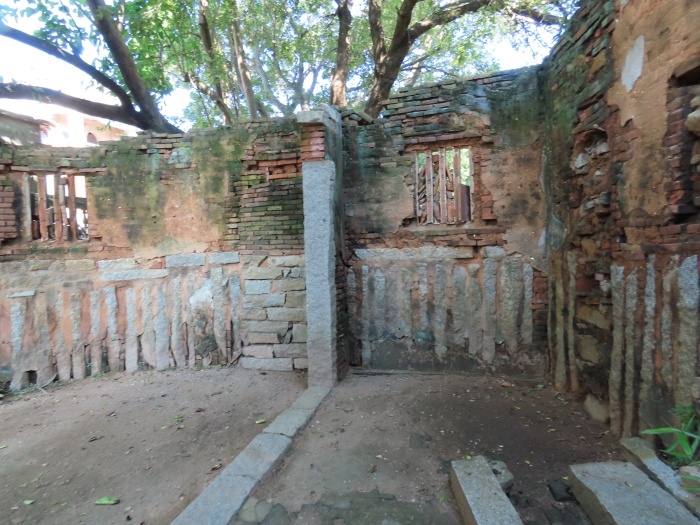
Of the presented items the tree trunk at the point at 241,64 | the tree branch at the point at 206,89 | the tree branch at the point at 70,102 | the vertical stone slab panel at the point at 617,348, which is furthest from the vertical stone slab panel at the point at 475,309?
the tree branch at the point at 206,89

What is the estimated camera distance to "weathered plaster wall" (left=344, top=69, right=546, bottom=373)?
4.56 meters

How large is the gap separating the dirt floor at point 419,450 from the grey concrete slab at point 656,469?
11.2 inches

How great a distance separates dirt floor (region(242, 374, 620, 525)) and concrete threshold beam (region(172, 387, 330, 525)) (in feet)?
0.27

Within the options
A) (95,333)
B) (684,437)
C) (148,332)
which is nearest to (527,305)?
(684,437)

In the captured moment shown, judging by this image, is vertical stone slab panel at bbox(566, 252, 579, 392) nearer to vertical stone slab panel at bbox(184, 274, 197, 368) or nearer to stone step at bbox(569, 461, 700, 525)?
stone step at bbox(569, 461, 700, 525)

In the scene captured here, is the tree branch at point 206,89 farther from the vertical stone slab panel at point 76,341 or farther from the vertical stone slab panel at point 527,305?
the vertical stone slab panel at point 527,305

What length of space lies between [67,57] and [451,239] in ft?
23.4

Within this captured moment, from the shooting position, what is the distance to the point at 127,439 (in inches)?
147

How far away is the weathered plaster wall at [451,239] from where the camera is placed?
4.56m

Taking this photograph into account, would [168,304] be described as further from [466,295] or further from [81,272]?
[466,295]

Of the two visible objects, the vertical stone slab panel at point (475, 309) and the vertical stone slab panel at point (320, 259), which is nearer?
the vertical stone slab panel at point (320, 259)

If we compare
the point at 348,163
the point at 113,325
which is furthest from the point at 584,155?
the point at 113,325

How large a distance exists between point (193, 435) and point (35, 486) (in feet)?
3.89

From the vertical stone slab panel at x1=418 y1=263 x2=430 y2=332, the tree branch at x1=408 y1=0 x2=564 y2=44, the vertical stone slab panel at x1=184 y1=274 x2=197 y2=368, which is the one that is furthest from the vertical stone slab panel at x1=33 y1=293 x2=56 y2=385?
the tree branch at x1=408 y1=0 x2=564 y2=44
